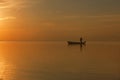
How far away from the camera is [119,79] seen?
3912 cm

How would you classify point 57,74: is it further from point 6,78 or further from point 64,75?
point 6,78

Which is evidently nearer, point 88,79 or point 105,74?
point 88,79

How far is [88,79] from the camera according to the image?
39.5 m

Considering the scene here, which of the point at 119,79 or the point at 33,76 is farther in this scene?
the point at 33,76

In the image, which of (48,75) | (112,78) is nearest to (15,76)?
(48,75)

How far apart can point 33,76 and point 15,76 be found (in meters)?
3.02

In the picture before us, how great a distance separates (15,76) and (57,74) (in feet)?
20.3

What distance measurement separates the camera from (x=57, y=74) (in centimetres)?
4378

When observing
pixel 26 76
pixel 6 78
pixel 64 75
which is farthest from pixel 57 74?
pixel 6 78

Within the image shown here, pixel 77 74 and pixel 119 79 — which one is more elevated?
pixel 77 74

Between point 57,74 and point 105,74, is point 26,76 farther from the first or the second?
point 105,74

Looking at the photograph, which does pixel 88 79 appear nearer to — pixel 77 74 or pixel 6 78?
pixel 77 74

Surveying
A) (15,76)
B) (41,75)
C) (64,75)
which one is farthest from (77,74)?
(15,76)

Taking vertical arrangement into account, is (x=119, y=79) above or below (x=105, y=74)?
below
